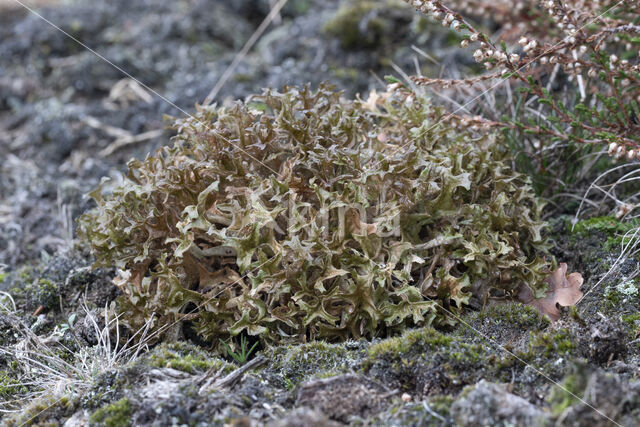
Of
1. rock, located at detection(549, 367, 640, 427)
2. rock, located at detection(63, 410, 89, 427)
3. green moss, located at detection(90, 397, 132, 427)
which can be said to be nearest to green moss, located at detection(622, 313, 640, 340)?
rock, located at detection(549, 367, 640, 427)

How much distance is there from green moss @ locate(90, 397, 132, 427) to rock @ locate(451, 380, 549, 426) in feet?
3.73

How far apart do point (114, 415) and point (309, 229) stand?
1.12 metres

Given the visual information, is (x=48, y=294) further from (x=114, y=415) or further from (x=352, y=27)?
(x=352, y=27)

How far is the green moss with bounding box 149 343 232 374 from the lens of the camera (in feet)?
7.34

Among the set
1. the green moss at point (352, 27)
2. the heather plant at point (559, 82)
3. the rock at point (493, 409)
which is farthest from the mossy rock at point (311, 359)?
the green moss at point (352, 27)

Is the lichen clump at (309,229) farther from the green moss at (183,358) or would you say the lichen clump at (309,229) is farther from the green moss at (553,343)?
the green moss at (553,343)

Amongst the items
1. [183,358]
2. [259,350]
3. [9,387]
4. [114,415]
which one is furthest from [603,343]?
[9,387]

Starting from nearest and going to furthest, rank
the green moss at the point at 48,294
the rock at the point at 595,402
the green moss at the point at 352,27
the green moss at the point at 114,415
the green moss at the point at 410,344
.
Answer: the rock at the point at 595,402, the green moss at the point at 114,415, the green moss at the point at 410,344, the green moss at the point at 48,294, the green moss at the point at 352,27

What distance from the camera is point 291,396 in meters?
2.10

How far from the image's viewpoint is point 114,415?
202cm

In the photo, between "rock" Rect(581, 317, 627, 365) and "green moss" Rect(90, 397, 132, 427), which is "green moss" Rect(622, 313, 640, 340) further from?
"green moss" Rect(90, 397, 132, 427)

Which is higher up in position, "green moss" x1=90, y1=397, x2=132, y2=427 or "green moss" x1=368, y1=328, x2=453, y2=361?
"green moss" x1=368, y1=328, x2=453, y2=361

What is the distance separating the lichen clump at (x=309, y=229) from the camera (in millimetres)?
2566

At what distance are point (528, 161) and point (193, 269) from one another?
209cm
